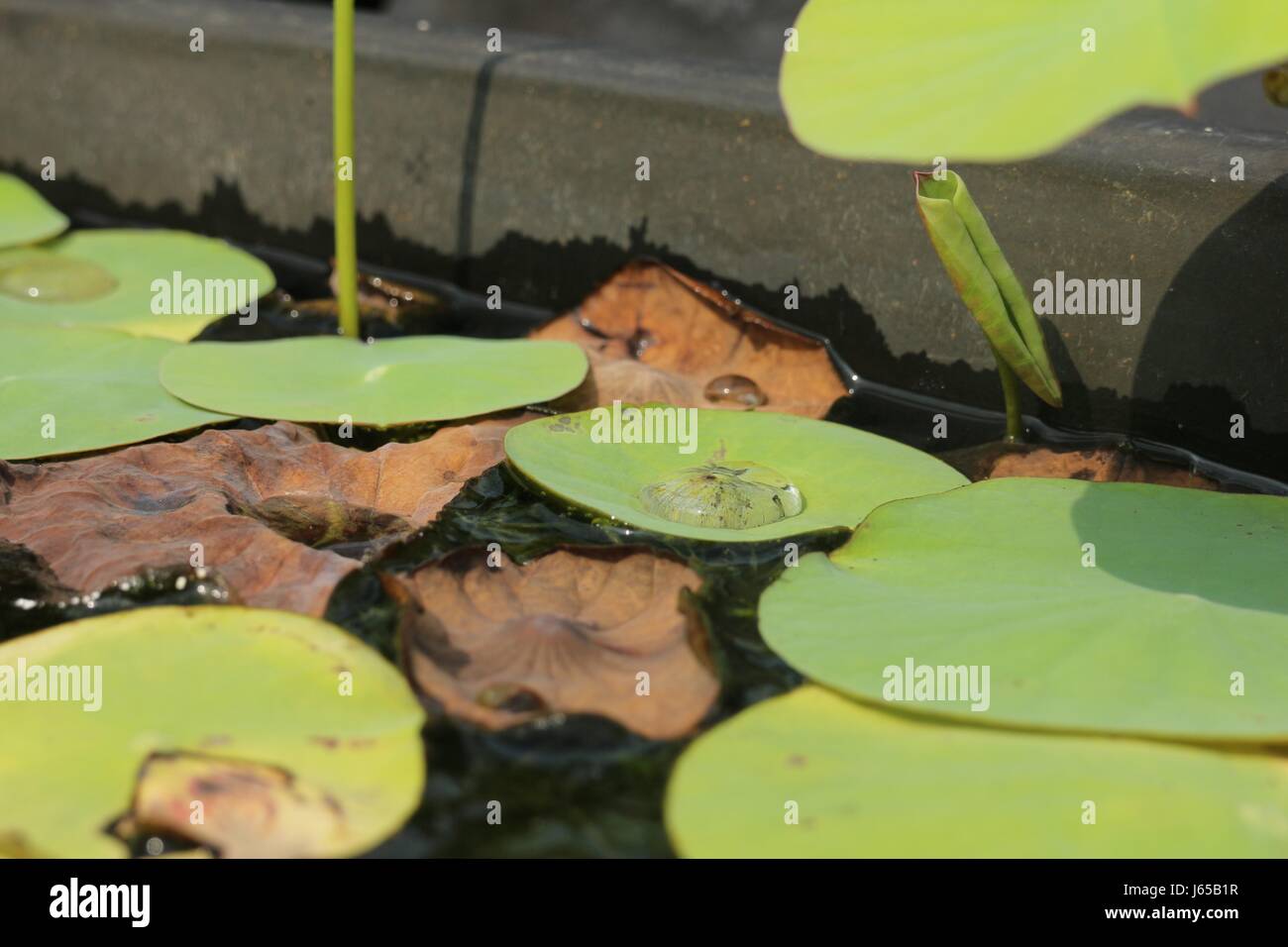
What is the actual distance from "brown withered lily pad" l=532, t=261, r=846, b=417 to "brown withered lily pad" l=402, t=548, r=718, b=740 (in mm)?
439

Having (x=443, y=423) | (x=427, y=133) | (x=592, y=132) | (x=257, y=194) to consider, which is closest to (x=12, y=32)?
(x=257, y=194)

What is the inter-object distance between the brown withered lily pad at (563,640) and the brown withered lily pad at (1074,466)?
1.40 ft

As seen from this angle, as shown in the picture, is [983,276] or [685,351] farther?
[685,351]

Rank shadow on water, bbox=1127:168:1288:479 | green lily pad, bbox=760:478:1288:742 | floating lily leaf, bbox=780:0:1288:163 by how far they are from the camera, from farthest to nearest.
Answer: shadow on water, bbox=1127:168:1288:479 → green lily pad, bbox=760:478:1288:742 → floating lily leaf, bbox=780:0:1288:163

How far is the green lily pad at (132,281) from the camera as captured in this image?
1725mm

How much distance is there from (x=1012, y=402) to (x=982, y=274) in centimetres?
19

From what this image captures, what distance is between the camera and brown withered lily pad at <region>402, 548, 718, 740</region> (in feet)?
3.10

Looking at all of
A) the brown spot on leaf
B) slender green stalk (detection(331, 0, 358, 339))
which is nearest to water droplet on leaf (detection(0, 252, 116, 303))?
slender green stalk (detection(331, 0, 358, 339))

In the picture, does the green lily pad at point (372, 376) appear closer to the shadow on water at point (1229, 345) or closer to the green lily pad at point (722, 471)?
the green lily pad at point (722, 471)

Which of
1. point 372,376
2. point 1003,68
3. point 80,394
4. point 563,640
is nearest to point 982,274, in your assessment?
point 1003,68

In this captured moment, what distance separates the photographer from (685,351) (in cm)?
164

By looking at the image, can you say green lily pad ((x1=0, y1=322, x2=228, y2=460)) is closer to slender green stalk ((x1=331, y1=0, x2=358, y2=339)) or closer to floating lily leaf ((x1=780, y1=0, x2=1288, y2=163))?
slender green stalk ((x1=331, y1=0, x2=358, y2=339))

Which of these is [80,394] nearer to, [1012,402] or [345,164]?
[345,164]
